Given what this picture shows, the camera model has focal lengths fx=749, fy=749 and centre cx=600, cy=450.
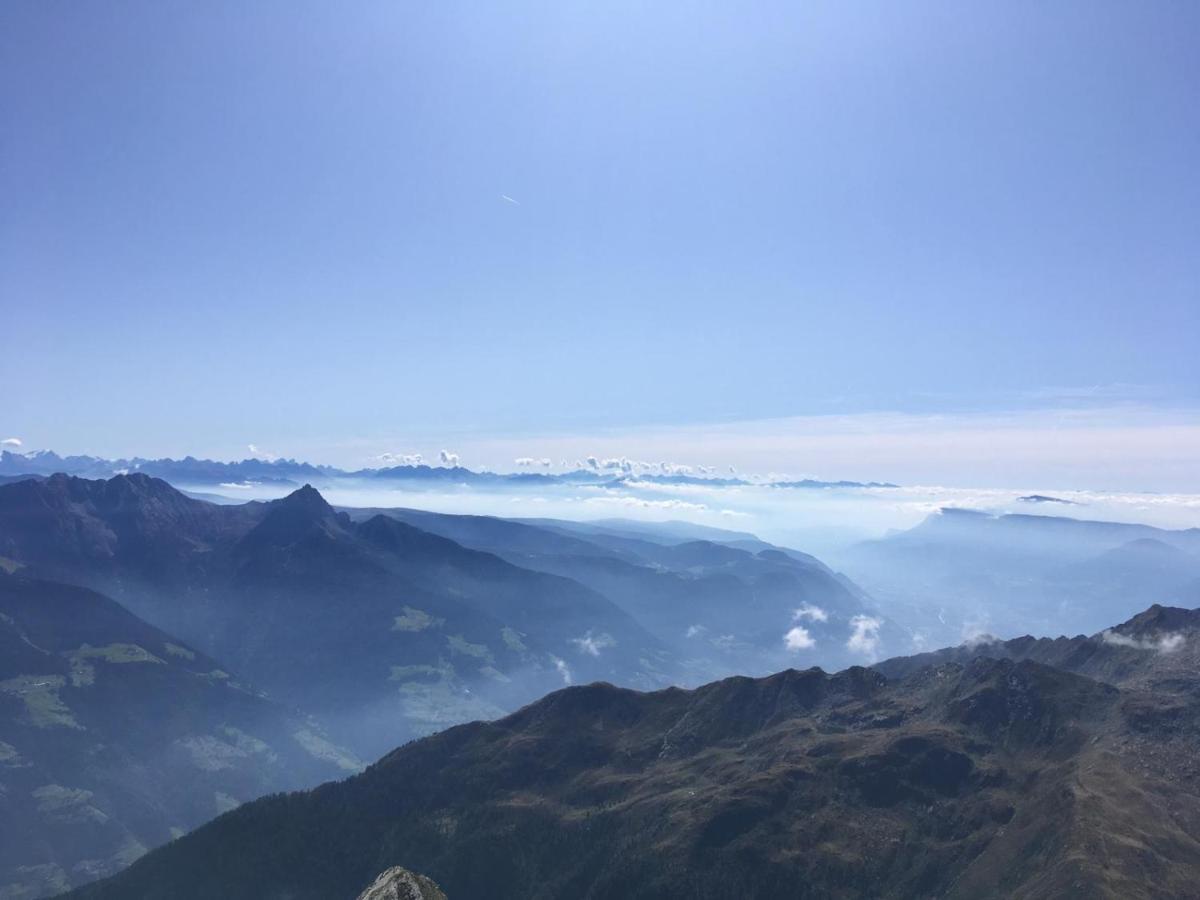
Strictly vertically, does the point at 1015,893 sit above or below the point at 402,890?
below

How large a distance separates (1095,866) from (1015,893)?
21346 mm

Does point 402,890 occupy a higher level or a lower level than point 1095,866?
higher

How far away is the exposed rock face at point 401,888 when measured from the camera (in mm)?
42469

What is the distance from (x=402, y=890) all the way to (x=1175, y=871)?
23118 centimetres

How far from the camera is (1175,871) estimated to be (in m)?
191

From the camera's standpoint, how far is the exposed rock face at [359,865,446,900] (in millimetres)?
42469

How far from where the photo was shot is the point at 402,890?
43.1 meters

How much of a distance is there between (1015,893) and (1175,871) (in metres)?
38.7

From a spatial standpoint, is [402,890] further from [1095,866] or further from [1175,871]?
[1175,871]

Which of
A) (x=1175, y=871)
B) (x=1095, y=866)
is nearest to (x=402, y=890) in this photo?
(x=1095, y=866)

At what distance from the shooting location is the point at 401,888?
4341 cm

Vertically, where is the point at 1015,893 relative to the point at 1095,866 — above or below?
below

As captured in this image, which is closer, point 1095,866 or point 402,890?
point 402,890

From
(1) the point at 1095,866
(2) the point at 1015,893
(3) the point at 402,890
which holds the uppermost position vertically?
(3) the point at 402,890
